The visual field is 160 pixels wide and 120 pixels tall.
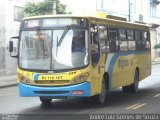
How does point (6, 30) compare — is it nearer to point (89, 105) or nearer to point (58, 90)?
point (89, 105)

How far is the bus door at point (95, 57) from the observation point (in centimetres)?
1530

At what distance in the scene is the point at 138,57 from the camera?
2092 centimetres

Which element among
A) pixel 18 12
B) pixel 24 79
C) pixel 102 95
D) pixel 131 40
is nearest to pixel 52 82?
pixel 24 79

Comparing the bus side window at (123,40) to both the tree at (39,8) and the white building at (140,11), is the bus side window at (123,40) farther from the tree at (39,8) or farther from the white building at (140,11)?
the white building at (140,11)

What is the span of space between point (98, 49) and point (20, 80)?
2.44 metres

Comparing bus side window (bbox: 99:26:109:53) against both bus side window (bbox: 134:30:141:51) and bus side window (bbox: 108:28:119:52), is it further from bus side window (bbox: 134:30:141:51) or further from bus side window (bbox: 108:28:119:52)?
bus side window (bbox: 134:30:141:51)

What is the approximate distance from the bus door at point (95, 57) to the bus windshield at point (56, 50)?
315 mm

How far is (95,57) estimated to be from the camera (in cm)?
1545

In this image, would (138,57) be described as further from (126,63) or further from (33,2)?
(33,2)

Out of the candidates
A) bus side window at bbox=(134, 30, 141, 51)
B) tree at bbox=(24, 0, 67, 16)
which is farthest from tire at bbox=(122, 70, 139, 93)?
tree at bbox=(24, 0, 67, 16)

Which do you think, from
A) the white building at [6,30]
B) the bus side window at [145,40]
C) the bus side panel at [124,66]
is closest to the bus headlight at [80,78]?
the bus side panel at [124,66]

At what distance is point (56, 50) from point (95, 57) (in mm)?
1157

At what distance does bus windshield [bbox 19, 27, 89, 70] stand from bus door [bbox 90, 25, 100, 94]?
0.31m

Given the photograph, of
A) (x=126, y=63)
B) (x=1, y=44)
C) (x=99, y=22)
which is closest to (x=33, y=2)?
(x=1, y=44)
